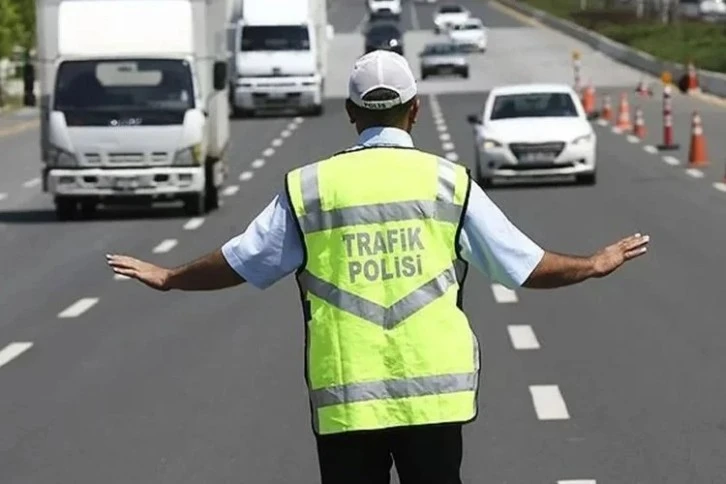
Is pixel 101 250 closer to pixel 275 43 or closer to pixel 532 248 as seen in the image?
pixel 532 248

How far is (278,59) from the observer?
2067 inches

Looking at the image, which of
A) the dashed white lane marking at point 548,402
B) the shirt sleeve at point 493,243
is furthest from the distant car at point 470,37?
the shirt sleeve at point 493,243

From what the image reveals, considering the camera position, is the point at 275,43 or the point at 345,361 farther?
the point at 275,43

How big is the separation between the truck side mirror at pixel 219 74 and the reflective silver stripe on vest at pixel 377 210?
869 inches

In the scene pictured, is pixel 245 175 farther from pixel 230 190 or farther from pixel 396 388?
pixel 396 388

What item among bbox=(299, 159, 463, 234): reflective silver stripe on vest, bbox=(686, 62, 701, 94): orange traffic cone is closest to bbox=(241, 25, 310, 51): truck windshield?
bbox=(686, 62, 701, 94): orange traffic cone

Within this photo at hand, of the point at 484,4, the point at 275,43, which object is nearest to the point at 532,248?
the point at 275,43

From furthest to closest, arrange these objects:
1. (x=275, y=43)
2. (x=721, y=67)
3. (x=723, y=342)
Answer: (x=721, y=67)
(x=275, y=43)
(x=723, y=342)

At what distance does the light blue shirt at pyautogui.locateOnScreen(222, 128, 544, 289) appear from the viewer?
5.45 m

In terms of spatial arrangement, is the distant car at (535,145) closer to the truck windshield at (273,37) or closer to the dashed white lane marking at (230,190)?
the dashed white lane marking at (230,190)

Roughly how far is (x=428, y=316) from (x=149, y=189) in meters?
21.2

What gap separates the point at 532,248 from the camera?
18.2 ft

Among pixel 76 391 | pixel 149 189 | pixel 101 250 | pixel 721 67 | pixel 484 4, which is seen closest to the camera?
pixel 76 391

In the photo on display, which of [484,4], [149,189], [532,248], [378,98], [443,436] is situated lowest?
[484,4]
